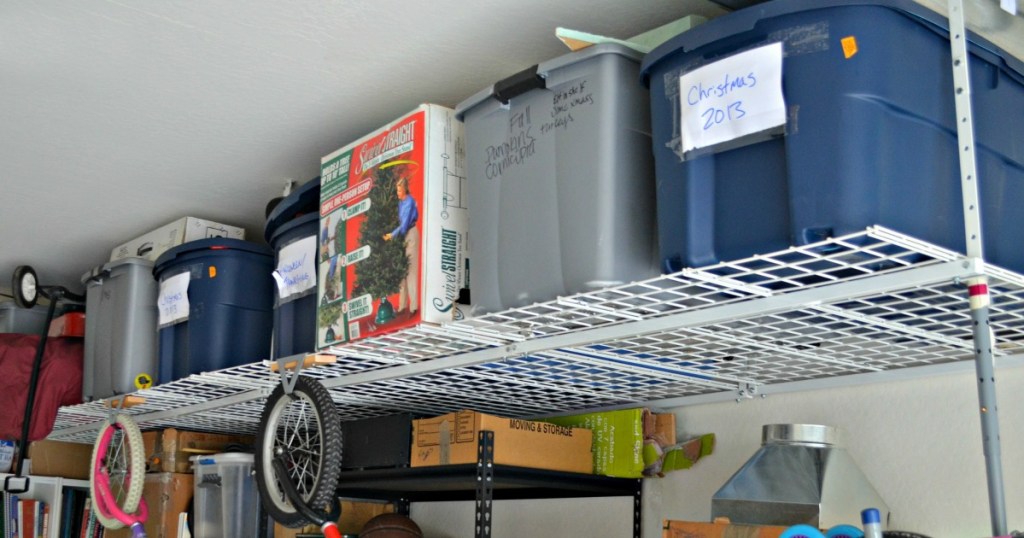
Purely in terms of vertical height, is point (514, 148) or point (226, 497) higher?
point (514, 148)

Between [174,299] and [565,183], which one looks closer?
[565,183]

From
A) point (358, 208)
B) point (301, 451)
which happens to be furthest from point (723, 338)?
point (301, 451)

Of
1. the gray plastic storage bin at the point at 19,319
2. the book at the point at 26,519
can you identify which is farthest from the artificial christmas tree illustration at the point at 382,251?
the book at the point at 26,519

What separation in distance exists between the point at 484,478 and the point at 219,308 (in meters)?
1.09

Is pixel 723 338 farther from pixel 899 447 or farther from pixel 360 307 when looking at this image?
pixel 360 307

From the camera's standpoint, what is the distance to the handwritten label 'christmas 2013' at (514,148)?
2.05 metres

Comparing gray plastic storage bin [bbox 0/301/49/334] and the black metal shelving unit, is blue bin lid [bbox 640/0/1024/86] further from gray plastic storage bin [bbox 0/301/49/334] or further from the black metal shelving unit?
gray plastic storage bin [bbox 0/301/49/334]

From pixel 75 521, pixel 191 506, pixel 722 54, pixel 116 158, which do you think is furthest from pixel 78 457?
pixel 722 54

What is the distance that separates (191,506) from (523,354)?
6.53 ft

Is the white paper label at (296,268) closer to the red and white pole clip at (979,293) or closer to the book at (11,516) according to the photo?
the red and white pole clip at (979,293)

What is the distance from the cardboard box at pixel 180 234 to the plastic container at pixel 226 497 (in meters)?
0.77

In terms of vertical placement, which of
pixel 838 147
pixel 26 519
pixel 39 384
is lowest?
pixel 26 519

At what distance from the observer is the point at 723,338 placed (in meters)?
2.14

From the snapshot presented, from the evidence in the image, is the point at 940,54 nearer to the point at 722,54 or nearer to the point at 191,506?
the point at 722,54
